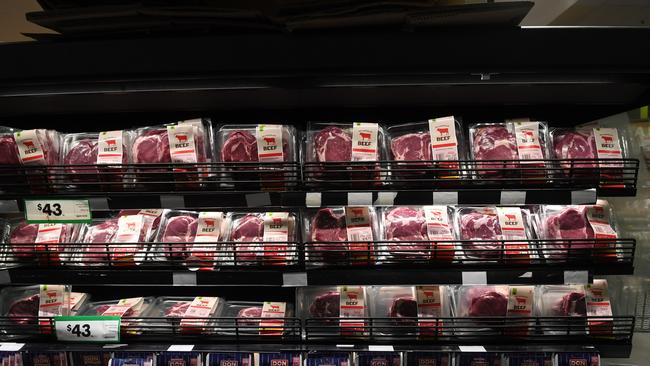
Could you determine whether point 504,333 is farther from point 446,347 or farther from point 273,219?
point 273,219

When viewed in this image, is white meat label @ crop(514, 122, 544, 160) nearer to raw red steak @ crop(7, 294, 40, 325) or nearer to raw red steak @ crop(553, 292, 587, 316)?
raw red steak @ crop(553, 292, 587, 316)

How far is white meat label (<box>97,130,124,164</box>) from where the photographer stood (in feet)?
5.90

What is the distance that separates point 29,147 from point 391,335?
178cm

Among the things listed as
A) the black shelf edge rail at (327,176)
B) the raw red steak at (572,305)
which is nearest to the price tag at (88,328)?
the black shelf edge rail at (327,176)

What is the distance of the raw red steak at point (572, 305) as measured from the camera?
1.85 m

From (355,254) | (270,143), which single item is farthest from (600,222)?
(270,143)

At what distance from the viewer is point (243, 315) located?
1985mm

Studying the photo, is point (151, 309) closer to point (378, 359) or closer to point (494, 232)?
point (378, 359)

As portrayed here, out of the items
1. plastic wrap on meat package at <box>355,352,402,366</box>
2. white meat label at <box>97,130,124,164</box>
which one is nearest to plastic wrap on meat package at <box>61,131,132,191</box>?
white meat label at <box>97,130,124,164</box>

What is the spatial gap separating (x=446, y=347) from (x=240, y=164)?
3.86ft

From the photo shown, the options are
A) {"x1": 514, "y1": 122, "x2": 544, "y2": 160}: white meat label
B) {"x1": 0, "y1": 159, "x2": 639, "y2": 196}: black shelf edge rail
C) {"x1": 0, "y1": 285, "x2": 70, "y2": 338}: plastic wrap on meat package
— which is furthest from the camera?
{"x1": 0, "y1": 285, "x2": 70, "y2": 338}: plastic wrap on meat package

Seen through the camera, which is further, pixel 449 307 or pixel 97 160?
pixel 449 307

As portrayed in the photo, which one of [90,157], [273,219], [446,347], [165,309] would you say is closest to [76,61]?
[90,157]

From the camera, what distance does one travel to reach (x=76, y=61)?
1543 mm
